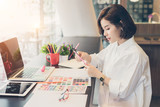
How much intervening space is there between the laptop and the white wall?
1601 millimetres

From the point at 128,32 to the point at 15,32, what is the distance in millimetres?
1357

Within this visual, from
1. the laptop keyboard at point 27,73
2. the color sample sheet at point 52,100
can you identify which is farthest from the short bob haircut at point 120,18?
the laptop keyboard at point 27,73

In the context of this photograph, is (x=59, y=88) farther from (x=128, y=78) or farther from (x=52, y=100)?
(x=128, y=78)

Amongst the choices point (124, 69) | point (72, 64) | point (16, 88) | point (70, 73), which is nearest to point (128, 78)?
point (124, 69)

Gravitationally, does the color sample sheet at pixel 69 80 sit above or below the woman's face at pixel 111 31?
below

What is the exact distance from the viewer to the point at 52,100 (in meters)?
0.99

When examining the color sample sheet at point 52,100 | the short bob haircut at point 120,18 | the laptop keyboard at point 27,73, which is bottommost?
the color sample sheet at point 52,100

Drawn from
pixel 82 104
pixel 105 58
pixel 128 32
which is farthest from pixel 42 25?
pixel 82 104

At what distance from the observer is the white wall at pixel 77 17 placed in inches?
113

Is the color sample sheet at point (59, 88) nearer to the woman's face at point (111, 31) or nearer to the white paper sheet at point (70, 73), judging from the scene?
the white paper sheet at point (70, 73)

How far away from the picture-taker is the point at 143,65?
1195 millimetres

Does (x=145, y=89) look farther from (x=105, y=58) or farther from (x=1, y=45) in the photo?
(x=1, y=45)

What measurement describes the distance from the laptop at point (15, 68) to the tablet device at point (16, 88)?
81mm

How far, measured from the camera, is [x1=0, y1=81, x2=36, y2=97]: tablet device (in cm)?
106
